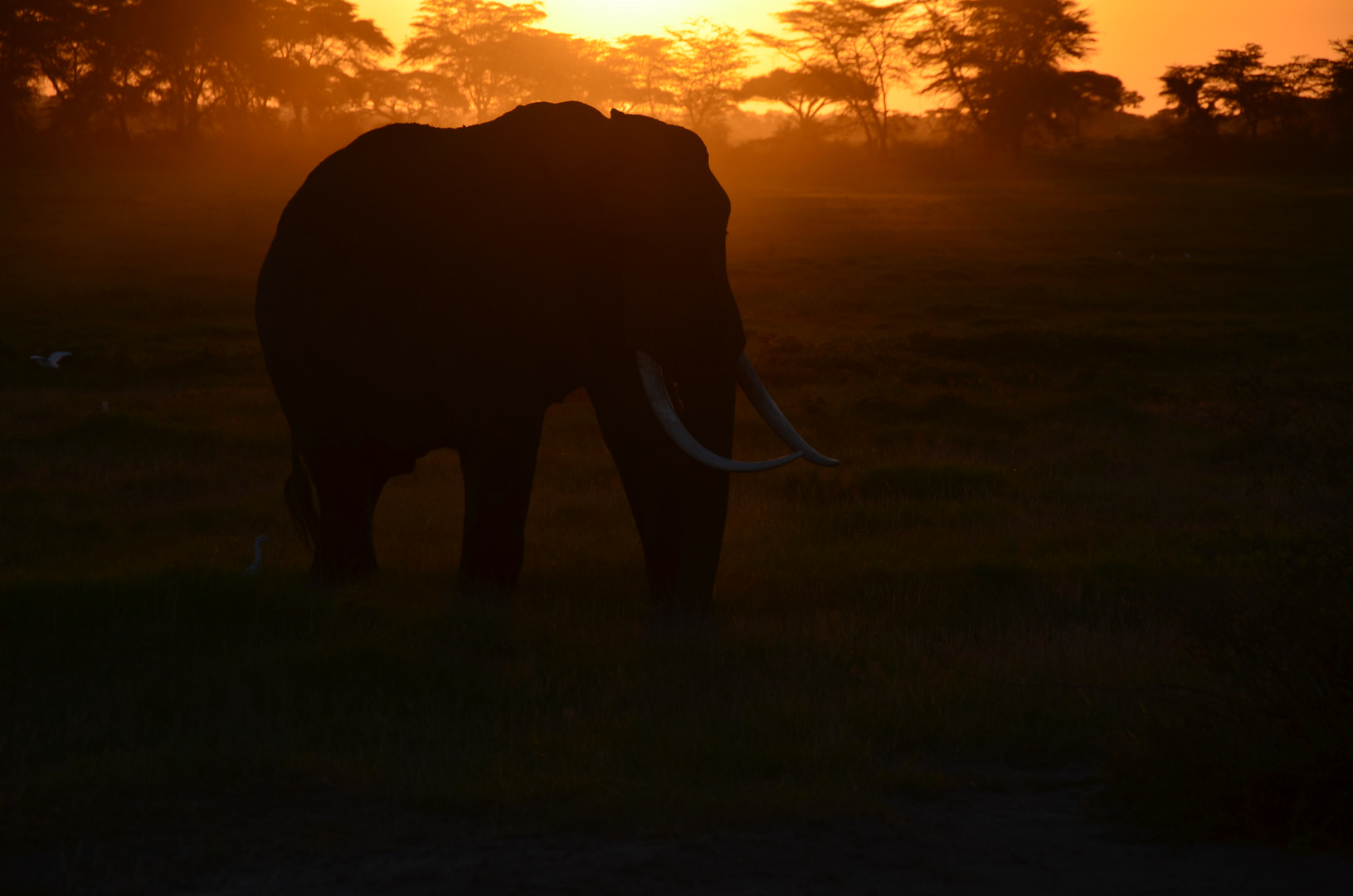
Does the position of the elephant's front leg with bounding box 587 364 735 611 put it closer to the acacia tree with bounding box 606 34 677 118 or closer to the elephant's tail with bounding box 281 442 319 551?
the elephant's tail with bounding box 281 442 319 551

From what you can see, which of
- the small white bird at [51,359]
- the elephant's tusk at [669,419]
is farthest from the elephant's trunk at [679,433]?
the small white bird at [51,359]

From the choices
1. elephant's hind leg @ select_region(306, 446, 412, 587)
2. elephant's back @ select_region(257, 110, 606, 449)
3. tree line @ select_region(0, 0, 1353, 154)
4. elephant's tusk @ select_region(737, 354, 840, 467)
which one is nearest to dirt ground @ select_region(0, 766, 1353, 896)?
elephant's tusk @ select_region(737, 354, 840, 467)

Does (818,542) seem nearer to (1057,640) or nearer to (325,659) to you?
(1057,640)

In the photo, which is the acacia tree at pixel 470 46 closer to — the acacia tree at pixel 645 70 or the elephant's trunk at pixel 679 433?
the acacia tree at pixel 645 70

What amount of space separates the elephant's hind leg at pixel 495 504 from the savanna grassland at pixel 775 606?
0.84 feet

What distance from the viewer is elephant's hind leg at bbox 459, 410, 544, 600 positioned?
6.47 metres

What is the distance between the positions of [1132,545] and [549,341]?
4.25 metres

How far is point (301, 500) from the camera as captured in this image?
25.7ft

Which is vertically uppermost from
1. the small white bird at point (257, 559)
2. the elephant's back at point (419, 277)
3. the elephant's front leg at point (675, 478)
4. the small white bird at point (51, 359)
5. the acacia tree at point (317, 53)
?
the acacia tree at point (317, 53)

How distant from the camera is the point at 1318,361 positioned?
16.7 meters

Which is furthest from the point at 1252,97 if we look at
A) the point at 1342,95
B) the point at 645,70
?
the point at 645,70

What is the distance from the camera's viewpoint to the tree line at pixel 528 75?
148 ft

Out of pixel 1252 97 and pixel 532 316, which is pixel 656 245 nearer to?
pixel 532 316

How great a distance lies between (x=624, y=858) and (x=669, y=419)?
2.71 meters
